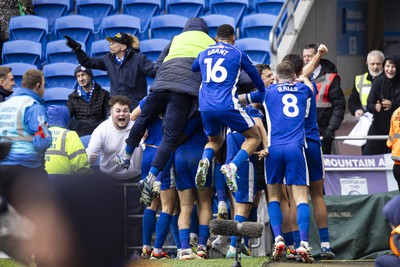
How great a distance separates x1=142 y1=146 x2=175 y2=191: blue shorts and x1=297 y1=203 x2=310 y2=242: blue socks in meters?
1.59

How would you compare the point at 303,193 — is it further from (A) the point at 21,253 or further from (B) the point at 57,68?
(B) the point at 57,68

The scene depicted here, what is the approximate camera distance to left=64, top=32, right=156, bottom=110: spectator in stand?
1294cm

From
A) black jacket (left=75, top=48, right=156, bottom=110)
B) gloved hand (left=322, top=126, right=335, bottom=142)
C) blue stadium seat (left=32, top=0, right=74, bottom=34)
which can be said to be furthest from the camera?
blue stadium seat (left=32, top=0, right=74, bottom=34)

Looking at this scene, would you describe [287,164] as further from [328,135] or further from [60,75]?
[60,75]

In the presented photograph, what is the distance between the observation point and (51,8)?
17.2 metres

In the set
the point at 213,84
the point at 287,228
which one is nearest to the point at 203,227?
the point at 287,228

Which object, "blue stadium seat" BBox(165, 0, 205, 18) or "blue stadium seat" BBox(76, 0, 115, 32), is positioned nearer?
"blue stadium seat" BBox(165, 0, 205, 18)

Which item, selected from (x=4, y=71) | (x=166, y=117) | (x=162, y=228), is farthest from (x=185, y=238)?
(x=4, y=71)

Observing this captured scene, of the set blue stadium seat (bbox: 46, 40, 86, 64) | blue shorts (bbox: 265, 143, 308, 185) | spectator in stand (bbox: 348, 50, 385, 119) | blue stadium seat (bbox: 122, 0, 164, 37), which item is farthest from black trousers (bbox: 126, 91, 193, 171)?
blue stadium seat (bbox: 122, 0, 164, 37)

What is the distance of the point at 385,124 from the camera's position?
12.9 meters

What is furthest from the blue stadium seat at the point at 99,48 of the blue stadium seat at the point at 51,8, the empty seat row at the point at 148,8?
the blue stadium seat at the point at 51,8

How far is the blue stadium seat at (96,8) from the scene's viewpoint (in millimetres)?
17031

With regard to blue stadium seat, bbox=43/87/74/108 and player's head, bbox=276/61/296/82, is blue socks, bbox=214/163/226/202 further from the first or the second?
blue stadium seat, bbox=43/87/74/108

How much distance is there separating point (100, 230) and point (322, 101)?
832 centimetres
